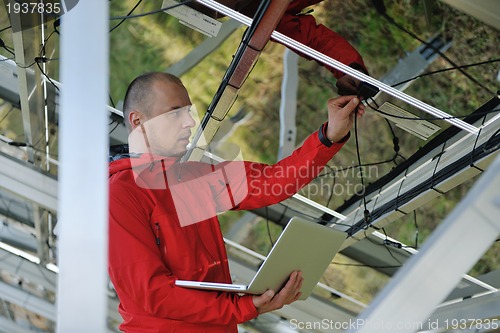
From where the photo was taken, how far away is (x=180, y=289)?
7.44 ft

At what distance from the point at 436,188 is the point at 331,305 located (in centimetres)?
204

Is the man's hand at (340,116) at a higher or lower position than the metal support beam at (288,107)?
lower

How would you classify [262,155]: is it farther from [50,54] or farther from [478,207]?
[478,207]

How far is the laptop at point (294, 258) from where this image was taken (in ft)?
7.46

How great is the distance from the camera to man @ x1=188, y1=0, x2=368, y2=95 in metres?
3.09

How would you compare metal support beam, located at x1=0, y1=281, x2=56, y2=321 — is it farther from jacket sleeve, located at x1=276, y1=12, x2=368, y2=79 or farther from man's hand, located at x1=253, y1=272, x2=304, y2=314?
man's hand, located at x1=253, y1=272, x2=304, y2=314

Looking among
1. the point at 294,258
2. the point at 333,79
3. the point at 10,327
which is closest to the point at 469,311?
the point at 333,79

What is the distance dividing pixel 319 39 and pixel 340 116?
0.76 meters

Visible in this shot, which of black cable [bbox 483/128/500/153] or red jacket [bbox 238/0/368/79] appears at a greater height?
red jacket [bbox 238/0/368/79]

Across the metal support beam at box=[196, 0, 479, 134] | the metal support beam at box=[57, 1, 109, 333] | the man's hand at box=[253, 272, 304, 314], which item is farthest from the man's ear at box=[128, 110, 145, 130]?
the metal support beam at box=[57, 1, 109, 333]

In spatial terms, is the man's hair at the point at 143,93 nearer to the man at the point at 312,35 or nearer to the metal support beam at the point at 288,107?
the man at the point at 312,35

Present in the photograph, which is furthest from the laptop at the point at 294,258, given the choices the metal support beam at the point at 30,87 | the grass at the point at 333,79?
the grass at the point at 333,79

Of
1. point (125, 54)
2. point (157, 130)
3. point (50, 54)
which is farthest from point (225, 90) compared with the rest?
point (125, 54)

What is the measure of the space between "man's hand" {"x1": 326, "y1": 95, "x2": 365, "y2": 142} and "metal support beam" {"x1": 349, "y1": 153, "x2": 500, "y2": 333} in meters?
1.02
